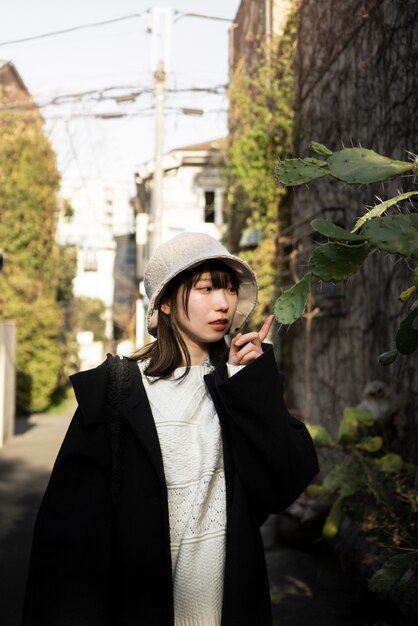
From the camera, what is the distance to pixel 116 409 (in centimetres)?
229

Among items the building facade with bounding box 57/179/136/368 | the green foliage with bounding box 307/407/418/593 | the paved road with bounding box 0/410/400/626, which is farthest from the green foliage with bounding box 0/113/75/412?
the building facade with bounding box 57/179/136/368

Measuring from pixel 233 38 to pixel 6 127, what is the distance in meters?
5.35

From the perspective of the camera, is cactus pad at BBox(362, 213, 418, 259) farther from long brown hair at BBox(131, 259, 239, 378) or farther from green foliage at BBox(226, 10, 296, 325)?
green foliage at BBox(226, 10, 296, 325)

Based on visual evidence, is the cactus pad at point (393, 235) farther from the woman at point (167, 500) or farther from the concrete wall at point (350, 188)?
the concrete wall at point (350, 188)

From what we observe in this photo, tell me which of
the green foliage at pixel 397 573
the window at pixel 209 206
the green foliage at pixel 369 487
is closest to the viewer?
the green foliage at pixel 397 573

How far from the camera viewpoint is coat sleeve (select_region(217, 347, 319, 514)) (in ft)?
7.18

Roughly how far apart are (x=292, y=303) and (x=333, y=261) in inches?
7.4

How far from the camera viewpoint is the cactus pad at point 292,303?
2.50 meters

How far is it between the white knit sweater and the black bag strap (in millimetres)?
96

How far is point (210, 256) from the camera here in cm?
247

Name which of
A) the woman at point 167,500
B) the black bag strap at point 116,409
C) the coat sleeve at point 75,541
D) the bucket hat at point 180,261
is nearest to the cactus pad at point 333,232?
the bucket hat at point 180,261

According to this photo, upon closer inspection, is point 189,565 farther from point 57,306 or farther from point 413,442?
point 57,306

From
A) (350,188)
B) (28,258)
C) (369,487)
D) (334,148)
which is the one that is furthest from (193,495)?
(28,258)

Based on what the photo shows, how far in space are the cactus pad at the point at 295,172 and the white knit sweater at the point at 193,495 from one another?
0.68m
